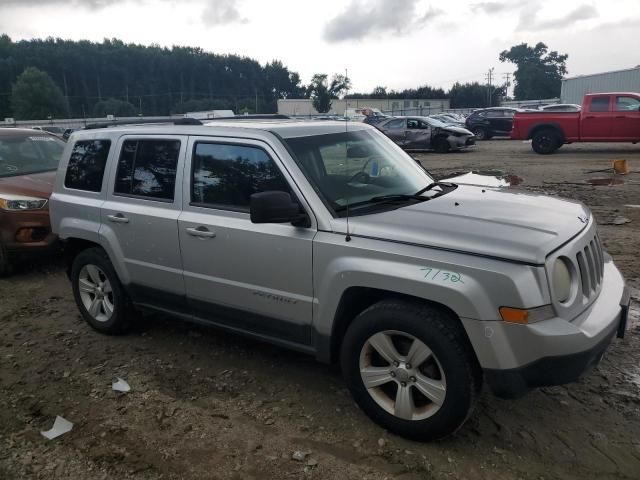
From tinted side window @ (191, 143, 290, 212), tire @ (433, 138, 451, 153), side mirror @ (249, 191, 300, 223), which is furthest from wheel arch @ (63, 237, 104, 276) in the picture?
tire @ (433, 138, 451, 153)

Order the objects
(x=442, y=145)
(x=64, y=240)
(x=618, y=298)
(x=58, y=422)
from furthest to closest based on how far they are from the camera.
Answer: (x=442, y=145)
(x=64, y=240)
(x=58, y=422)
(x=618, y=298)

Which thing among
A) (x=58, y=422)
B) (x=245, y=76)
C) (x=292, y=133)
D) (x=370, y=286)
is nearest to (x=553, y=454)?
(x=370, y=286)

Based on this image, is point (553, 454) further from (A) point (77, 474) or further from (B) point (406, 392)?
(A) point (77, 474)

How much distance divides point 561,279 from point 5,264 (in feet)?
20.7

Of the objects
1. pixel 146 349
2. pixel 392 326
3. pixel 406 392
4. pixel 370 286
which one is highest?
pixel 370 286

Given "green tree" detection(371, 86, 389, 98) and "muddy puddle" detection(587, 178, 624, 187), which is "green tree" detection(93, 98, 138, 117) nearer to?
"green tree" detection(371, 86, 389, 98)

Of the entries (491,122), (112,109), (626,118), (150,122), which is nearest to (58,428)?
(150,122)

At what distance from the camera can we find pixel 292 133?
3713mm

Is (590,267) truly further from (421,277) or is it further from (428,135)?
(428,135)

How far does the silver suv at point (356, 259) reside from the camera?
273cm

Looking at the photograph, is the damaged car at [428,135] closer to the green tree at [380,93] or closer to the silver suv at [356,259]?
the silver suv at [356,259]

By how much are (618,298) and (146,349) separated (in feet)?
11.7

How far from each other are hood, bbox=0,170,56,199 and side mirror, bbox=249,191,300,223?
4.65 metres

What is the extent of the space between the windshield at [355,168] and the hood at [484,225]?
10.8 inches
